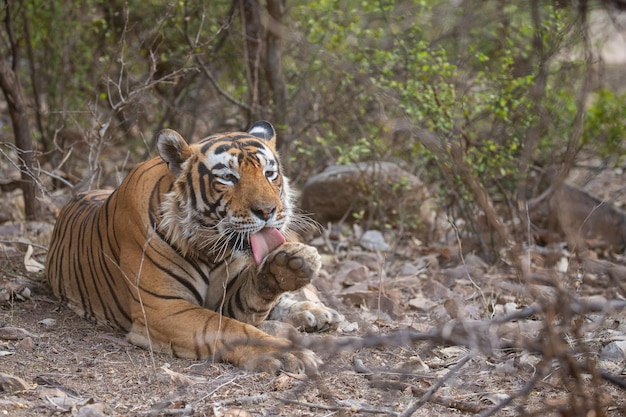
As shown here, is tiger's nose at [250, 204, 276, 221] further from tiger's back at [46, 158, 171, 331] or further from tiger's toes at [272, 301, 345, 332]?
tiger's toes at [272, 301, 345, 332]

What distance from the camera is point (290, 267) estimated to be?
168 inches

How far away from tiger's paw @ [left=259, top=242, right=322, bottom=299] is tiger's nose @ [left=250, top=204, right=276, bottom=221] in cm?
18

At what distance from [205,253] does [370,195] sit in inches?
126

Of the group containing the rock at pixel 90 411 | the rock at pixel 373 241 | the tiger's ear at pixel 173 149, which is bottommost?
the rock at pixel 373 241

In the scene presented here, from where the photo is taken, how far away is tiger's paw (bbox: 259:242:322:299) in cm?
424

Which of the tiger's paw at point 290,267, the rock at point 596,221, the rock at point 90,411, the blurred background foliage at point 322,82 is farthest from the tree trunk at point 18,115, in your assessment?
the rock at point 596,221

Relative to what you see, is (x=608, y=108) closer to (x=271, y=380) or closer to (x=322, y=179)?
(x=322, y=179)

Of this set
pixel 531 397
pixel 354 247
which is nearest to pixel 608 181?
pixel 354 247

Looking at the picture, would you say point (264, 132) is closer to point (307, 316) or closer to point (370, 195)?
point (307, 316)

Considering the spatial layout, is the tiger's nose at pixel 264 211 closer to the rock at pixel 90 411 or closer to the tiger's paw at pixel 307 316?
the tiger's paw at pixel 307 316

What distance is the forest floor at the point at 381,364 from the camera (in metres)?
2.72

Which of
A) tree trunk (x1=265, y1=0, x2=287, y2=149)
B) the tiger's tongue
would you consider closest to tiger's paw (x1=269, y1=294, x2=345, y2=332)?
the tiger's tongue

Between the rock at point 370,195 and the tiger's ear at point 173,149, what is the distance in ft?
9.42

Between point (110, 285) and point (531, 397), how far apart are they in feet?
8.38
